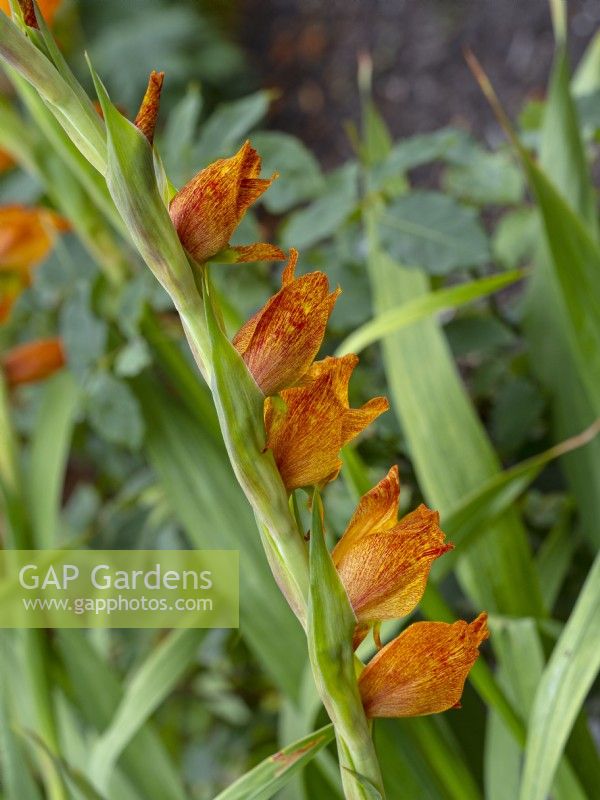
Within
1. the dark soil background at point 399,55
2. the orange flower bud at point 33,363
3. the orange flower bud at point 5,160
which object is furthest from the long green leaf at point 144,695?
the dark soil background at point 399,55

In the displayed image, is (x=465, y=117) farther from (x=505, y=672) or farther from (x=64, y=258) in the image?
(x=505, y=672)

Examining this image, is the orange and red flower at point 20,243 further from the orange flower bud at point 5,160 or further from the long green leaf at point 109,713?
the long green leaf at point 109,713

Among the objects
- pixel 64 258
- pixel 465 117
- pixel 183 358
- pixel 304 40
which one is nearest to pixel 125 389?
pixel 183 358

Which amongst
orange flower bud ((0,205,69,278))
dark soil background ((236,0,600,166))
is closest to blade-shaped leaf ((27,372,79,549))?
orange flower bud ((0,205,69,278))

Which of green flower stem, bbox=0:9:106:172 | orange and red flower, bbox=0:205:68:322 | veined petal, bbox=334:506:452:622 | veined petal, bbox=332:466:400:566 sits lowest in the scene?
veined petal, bbox=334:506:452:622

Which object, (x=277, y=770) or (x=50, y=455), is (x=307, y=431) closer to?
(x=277, y=770)

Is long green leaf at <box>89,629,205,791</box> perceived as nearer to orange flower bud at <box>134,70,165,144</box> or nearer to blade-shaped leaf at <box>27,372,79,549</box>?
blade-shaped leaf at <box>27,372,79,549</box>
